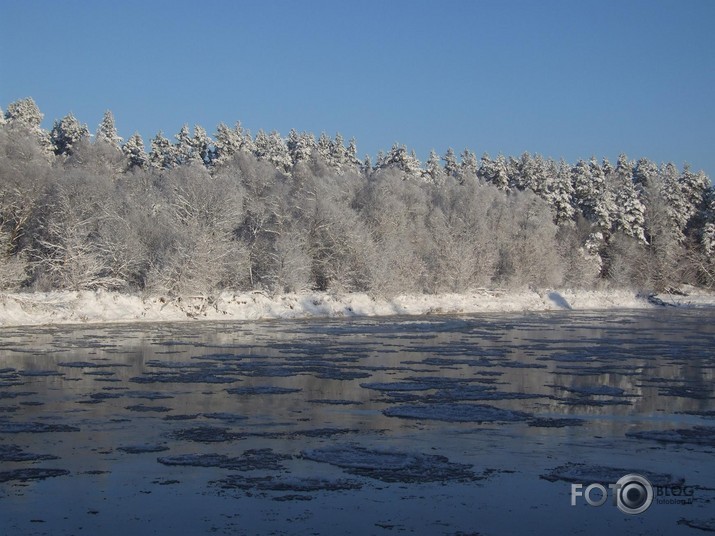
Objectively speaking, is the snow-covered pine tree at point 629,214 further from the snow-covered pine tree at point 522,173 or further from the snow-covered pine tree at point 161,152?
the snow-covered pine tree at point 161,152

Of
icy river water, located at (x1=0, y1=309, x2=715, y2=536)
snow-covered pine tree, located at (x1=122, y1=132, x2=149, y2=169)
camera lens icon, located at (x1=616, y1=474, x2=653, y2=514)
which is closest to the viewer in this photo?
icy river water, located at (x1=0, y1=309, x2=715, y2=536)

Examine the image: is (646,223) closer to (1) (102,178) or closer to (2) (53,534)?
(1) (102,178)

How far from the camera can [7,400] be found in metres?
15.7

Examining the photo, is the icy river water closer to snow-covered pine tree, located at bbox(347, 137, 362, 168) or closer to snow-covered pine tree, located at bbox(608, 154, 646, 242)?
snow-covered pine tree, located at bbox(608, 154, 646, 242)

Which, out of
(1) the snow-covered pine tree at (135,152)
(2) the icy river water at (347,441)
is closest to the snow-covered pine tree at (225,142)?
(1) the snow-covered pine tree at (135,152)

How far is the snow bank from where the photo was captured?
37719 millimetres

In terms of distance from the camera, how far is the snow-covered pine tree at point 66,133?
287 ft

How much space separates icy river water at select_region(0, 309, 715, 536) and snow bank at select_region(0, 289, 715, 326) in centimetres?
1218

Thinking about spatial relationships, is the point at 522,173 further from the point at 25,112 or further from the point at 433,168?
the point at 25,112

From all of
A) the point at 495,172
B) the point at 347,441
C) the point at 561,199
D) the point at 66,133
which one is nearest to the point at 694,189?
the point at 561,199

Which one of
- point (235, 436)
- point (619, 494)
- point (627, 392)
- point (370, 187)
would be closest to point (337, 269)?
point (370, 187)

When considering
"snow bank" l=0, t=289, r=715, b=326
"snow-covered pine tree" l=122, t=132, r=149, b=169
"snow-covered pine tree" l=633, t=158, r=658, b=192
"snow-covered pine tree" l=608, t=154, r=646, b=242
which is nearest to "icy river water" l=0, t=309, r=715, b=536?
"snow bank" l=0, t=289, r=715, b=326

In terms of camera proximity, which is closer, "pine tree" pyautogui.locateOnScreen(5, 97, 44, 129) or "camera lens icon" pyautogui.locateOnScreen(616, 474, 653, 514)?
"camera lens icon" pyautogui.locateOnScreen(616, 474, 653, 514)

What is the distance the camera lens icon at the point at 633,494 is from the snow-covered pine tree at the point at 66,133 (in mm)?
85644
